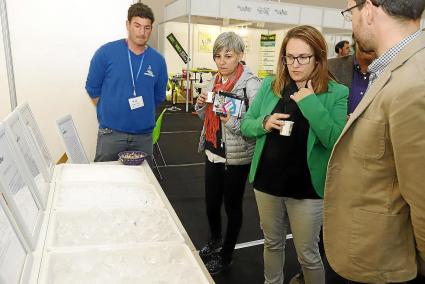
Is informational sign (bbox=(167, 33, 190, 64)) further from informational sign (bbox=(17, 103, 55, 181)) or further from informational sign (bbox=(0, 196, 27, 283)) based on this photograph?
informational sign (bbox=(0, 196, 27, 283))

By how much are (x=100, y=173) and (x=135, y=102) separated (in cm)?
74

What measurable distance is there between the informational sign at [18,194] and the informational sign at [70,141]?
2.41ft

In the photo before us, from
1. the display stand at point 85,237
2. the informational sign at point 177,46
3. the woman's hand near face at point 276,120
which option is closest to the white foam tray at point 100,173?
the display stand at point 85,237

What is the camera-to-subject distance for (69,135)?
Answer: 2051 millimetres

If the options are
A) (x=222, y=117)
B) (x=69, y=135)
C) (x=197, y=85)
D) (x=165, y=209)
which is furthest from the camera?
(x=197, y=85)

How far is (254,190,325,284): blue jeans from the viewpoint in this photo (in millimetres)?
1508

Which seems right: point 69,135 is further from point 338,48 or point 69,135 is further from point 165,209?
point 338,48

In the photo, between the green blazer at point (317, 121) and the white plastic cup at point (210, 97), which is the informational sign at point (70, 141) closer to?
the white plastic cup at point (210, 97)

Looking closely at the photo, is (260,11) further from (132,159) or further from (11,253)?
(11,253)

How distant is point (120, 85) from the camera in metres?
2.29

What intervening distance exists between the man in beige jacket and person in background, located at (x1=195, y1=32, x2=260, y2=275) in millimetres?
851

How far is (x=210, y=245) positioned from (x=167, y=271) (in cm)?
128

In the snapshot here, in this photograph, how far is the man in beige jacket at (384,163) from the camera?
83cm

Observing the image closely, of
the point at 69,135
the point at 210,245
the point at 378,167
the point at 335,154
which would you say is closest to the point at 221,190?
the point at 210,245
